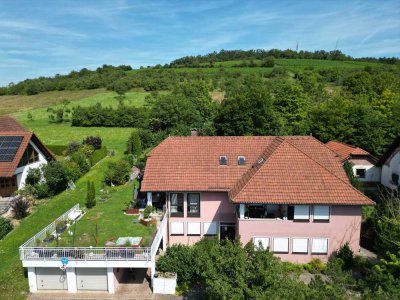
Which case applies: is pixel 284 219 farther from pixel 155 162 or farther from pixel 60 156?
pixel 60 156

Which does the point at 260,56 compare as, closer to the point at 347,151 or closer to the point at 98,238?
the point at 347,151

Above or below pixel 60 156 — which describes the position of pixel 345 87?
above

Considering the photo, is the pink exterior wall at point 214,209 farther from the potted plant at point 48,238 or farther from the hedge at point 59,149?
the hedge at point 59,149

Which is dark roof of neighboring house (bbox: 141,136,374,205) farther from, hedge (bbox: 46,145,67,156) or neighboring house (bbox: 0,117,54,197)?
hedge (bbox: 46,145,67,156)

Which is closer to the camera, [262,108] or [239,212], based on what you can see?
[239,212]

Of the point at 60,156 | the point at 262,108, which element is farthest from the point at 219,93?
the point at 60,156

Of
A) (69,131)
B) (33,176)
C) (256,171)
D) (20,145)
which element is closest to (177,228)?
(256,171)
